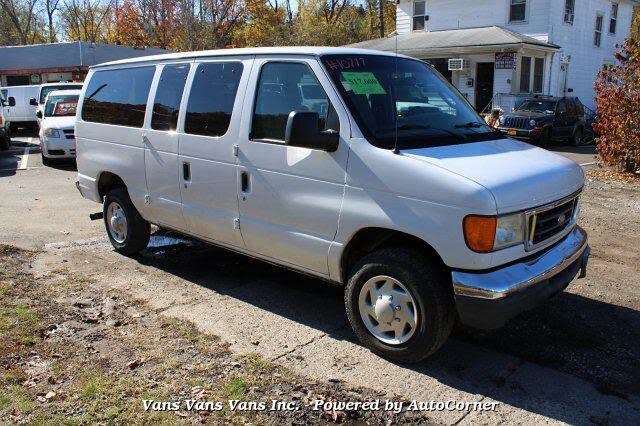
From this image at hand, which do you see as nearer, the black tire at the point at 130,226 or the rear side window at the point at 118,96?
the rear side window at the point at 118,96

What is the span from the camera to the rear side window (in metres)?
5.76

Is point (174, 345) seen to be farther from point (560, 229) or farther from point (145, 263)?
point (560, 229)

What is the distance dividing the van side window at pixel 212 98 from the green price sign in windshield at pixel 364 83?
1.05 metres

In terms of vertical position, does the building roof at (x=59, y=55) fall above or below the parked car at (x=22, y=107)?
above

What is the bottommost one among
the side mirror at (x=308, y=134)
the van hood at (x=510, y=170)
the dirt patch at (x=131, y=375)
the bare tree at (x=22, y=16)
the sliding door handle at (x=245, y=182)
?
the dirt patch at (x=131, y=375)

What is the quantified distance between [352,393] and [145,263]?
136 inches

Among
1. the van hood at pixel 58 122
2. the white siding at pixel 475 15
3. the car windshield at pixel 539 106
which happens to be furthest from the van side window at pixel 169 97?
the white siding at pixel 475 15

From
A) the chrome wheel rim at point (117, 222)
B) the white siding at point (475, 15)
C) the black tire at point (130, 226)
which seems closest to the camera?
the black tire at point (130, 226)

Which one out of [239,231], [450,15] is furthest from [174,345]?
[450,15]

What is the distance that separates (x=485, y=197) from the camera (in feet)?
11.0

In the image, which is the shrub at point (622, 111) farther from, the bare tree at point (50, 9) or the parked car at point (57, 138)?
the bare tree at point (50, 9)

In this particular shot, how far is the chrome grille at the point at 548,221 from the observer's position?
3.67m

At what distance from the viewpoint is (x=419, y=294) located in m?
3.67

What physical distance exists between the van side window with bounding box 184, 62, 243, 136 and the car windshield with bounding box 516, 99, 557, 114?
49.1ft
